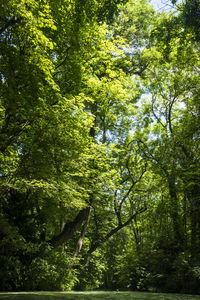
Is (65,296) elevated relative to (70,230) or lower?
lower

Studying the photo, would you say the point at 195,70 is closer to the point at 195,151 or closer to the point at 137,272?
the point at 195,151

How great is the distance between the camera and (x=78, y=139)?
22.2ft

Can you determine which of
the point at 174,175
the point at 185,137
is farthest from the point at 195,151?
the point at 174,175

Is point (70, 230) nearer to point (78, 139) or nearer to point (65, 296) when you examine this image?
point (65, 296)

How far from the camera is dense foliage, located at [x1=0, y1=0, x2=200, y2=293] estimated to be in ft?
18.4

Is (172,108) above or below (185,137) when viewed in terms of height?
above

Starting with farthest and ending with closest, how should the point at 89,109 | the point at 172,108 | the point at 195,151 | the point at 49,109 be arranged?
1. the point at 172,108
2. the point at 89,109
3. the point at 195,151
4. the point at 49,109

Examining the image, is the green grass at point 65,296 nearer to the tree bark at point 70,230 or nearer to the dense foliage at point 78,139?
the dense foliage at point 78,139

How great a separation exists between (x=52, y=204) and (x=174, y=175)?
570 cm

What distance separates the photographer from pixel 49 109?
5867 millimetres

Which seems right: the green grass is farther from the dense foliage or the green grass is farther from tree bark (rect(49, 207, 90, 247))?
tree bark (rect(49, 207, 90, 247))

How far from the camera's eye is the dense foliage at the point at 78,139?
5.60m

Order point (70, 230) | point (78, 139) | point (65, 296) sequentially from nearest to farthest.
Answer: point (65, 296) → point (78, 139) → point (70, 230)

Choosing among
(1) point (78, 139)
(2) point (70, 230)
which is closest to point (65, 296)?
(1) point (78, 139)
